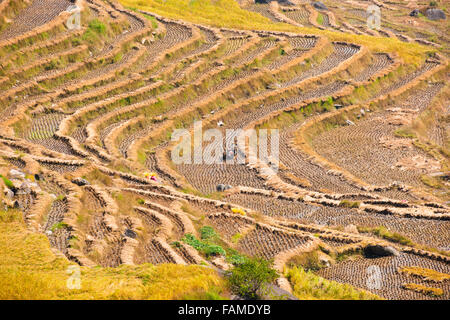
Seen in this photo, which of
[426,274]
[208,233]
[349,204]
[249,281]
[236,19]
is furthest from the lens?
[236,19]

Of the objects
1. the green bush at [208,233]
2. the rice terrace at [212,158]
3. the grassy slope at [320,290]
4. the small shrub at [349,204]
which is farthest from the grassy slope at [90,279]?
the small shrub at [349,204]

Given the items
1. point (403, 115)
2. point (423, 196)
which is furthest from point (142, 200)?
point (403, 115)

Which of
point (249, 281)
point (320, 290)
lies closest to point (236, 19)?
point (320, 290)

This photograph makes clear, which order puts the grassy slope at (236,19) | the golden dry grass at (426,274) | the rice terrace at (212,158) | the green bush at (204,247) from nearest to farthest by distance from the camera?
1. the rice terrace at (212,158)
2. the green bush at (204,247)
3. the golden dry grass at (426,274)
4. the grassy slope at (236,19)

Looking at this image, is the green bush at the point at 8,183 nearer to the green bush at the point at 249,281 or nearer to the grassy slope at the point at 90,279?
the grassy slope at the point at 90,279

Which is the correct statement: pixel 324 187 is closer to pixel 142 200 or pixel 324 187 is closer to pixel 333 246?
pixel 333 246

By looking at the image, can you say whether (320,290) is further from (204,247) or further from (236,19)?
(236,19)

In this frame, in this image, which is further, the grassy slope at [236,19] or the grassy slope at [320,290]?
the grassy slope at [236,19]
